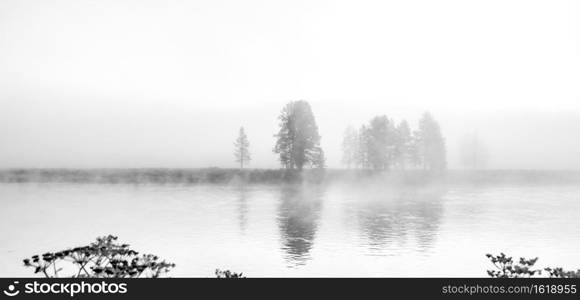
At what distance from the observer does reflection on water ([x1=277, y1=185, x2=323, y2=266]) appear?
2367 cm

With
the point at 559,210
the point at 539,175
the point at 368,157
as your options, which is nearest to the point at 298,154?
the point at 368,157

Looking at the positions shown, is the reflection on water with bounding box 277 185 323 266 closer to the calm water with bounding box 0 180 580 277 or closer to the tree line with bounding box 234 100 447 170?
the calm water with bounding box 0 180 580 277

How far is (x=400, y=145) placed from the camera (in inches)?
3930

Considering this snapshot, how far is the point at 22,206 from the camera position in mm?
49125

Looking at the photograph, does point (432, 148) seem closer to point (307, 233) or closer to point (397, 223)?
point (397, 223)

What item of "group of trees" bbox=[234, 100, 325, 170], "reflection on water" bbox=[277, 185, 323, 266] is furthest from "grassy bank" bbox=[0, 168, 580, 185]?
"reflection on water" bbox=[277, 185, 323, 266]

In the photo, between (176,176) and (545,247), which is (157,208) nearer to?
(545,247)

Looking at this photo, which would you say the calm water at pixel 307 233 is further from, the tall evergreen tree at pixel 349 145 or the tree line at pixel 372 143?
the tall evergreen tree at pixel 349 145

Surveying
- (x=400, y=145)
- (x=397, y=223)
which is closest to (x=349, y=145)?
(x=400, y=145)

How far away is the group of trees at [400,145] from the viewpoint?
96750 mm

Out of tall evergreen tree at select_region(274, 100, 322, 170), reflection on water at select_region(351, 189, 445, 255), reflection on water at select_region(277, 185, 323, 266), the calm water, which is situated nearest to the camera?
the calm water

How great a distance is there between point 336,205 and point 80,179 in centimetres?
6171

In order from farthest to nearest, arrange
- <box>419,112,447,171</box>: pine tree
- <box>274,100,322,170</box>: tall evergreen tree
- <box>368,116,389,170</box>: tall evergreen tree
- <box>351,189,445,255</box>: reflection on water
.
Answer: <box>419,112,447,171</box>: pine tree → <box>368,116,389,170</box>: tall evergreen tree → <box>274,100,322,170</box>: tall evergreen tree → <box>351,189,445,255</box>: reflection on water

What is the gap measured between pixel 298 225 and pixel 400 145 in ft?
227
